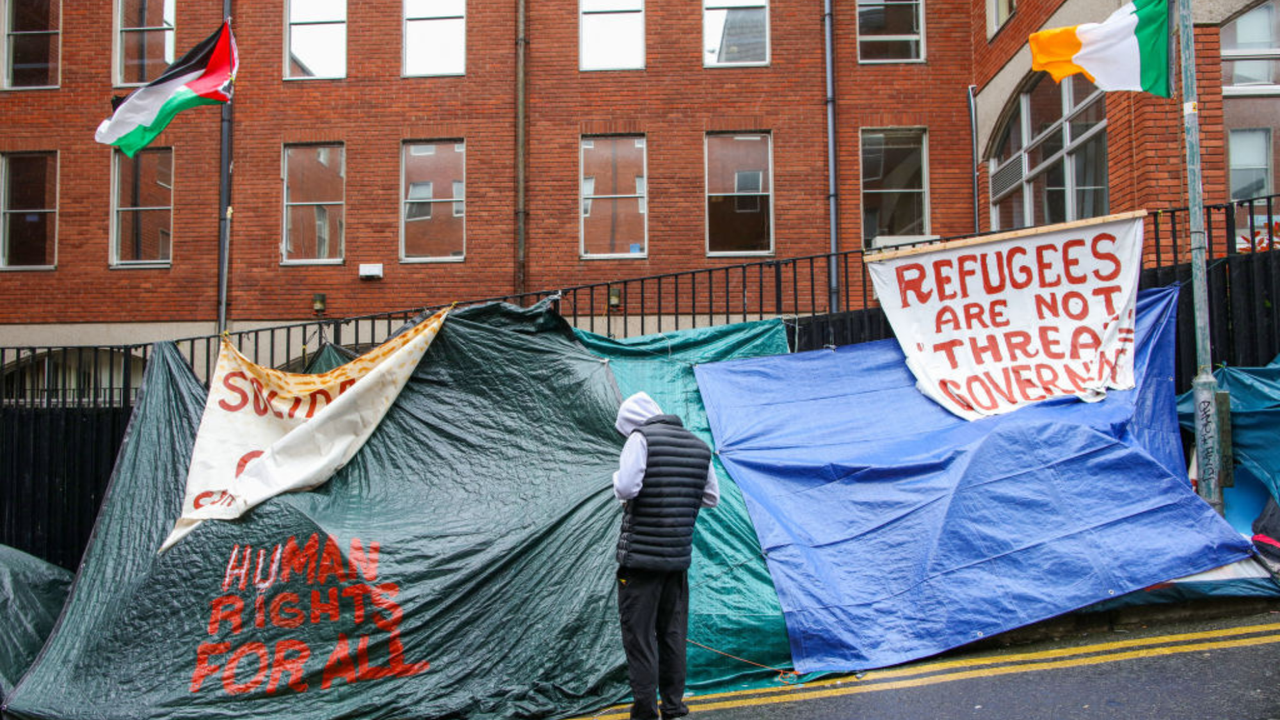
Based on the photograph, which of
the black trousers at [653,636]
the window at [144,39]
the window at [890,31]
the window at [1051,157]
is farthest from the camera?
the window at [144,39]

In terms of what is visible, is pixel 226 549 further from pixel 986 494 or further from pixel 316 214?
pixel 316 214

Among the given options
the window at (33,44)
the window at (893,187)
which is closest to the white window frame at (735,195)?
the window at (893,187)

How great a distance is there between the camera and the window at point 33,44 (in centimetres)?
1530

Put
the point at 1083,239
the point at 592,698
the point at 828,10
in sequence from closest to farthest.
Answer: the point at 592,698 < the point at 1083,239 < the point at 828,10

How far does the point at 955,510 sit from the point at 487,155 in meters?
10.3

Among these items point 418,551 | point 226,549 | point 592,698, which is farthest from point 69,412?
point 592,698

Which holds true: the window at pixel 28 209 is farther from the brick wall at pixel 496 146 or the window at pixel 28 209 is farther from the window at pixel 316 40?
the window at pixel 316 40

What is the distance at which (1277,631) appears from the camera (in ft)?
18.8

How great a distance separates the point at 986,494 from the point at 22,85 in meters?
15.9

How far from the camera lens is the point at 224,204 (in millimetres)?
14648

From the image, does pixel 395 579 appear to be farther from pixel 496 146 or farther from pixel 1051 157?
pixel 496 146

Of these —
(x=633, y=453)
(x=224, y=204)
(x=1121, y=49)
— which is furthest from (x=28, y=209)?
(x=1121, y=49)

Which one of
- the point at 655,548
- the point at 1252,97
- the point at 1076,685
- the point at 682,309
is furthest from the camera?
the point at 682,309

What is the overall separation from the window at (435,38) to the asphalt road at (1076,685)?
11659 mm
